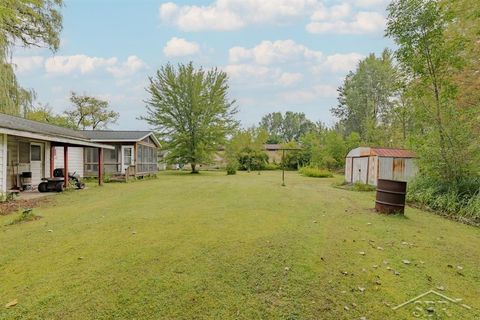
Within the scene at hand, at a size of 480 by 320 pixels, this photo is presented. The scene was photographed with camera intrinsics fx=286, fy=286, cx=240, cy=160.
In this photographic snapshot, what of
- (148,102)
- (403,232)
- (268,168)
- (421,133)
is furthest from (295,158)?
(403,232)

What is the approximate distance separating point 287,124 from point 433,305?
72.5 meters

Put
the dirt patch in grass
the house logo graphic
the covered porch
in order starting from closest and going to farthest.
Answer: the house logo graphic → the dirt patch in grass → the covered porch

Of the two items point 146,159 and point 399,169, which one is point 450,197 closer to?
point 399,169

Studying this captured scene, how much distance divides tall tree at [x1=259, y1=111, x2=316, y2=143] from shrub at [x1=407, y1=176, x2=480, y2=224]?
6121 cm

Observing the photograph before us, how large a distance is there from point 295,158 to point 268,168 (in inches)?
140

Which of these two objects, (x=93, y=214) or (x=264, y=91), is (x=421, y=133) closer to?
(x=93, y=214)

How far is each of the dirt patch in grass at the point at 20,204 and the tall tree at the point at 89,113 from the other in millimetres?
26654

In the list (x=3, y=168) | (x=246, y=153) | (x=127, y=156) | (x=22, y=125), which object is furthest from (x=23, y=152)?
(x=246, y=153)

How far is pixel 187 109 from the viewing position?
82.8ft

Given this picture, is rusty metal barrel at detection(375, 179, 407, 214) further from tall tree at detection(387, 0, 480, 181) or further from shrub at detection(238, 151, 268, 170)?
shrub at detection(238, 151, 268, 170)

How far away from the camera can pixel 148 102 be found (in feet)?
82.9

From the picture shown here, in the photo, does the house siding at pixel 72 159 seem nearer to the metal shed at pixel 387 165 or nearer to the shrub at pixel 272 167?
the metal shed at pixel 387 165

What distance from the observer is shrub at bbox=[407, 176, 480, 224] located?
746 cm

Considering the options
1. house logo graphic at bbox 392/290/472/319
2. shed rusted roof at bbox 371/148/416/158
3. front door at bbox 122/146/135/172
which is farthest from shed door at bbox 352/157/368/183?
front door at bbox 122/146/135/172
